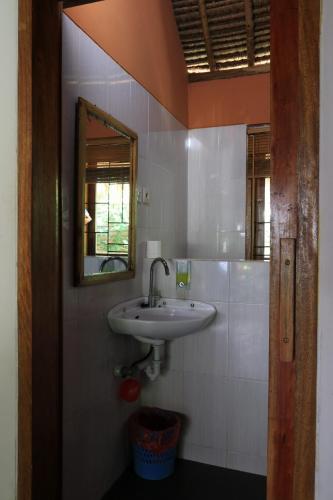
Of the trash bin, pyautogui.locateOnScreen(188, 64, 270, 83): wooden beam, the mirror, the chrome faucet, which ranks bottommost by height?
the trash bin

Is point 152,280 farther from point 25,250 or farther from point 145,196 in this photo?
point 25,250

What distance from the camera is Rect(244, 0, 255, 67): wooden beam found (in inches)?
117

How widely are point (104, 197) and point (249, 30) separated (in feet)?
7.17

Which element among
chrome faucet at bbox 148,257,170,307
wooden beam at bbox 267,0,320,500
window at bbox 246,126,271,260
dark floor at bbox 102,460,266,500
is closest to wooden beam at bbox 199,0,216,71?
window at bbox 246,126,271,260

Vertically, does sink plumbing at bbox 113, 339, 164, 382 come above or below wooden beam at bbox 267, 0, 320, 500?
below

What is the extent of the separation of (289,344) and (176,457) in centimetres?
191

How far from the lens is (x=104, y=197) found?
1967mm

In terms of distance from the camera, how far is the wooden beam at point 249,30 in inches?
117

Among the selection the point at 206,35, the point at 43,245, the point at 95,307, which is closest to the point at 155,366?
the point at 95,307

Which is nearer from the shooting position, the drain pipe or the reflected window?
the reflected window
